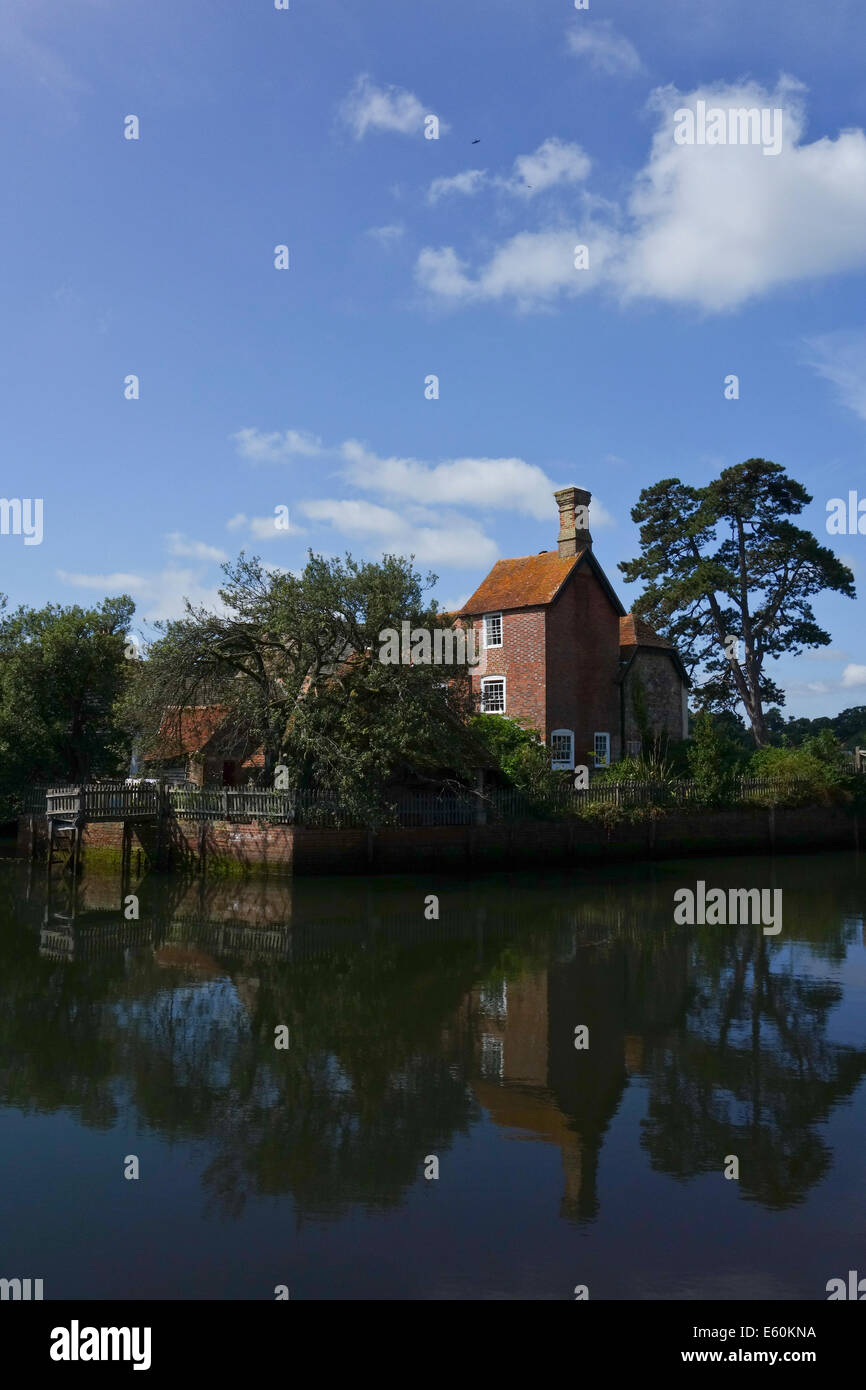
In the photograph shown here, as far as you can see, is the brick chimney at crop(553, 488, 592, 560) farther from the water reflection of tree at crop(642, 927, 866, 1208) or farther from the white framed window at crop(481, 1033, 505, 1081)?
the white framed window at crop(481, 1033, 505, 1081)

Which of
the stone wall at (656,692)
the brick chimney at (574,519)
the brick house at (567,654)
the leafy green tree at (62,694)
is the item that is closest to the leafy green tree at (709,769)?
the stone wall at (656,692)

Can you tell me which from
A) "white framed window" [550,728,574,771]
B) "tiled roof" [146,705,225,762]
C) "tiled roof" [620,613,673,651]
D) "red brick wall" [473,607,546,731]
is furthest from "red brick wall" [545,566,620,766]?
"tiled roof" [146,705,225,762]

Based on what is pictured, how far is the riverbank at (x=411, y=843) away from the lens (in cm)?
2772

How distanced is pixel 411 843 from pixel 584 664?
43.1ft

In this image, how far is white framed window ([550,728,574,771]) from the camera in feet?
120

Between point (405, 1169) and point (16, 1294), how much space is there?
3255 millimetres

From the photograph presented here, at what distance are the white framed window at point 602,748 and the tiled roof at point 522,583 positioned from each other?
627 cm

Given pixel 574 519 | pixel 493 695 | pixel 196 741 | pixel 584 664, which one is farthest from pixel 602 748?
pixel 196 741

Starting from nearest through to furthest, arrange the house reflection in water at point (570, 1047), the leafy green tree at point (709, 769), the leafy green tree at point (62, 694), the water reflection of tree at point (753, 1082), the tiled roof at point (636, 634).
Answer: the water reflection of tree at point (753, 1082), the house reflection in water at point (570, 1047), the leafy green tree at point (62, 694), the leafy green tree at point (709, 769), the tiled roof at point (636, 634)

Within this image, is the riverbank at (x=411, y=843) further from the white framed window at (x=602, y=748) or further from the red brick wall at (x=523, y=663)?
the red brick wall at (x=523, y=663)

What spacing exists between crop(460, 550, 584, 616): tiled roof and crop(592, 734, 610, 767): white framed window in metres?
6.27

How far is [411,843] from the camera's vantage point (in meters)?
28.8

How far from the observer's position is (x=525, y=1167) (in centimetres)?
842
